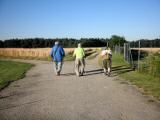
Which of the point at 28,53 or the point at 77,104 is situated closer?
the point at 77,104

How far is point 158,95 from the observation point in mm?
8703

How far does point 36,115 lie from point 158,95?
4441 mm

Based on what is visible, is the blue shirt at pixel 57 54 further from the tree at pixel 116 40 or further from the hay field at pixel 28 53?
the tree at pixel 116 40

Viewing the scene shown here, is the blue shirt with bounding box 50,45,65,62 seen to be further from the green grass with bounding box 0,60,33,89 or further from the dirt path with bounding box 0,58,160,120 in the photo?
the dirt path with bounding box 0,58,160,120

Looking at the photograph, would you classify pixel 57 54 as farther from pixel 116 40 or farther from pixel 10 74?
pixel 116 40

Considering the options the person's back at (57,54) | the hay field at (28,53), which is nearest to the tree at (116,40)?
the hay field at (28,53)

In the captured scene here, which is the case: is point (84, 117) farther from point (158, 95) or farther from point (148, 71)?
point (148, 71)

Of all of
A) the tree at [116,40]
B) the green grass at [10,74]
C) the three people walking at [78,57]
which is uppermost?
the tree at [116,40]

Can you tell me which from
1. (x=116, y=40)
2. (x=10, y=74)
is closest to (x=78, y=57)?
(x=10, y=74)

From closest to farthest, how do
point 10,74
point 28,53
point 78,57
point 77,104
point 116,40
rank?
point 77,104 → point 78,57 → point 10,74 → point 28,53 → point 116,40

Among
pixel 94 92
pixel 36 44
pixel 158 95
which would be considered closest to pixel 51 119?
pixel 94 92

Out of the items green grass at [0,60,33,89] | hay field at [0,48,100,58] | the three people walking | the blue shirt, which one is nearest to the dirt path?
green grass at [0,60,33,89]

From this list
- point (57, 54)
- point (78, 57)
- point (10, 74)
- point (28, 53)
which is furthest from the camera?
point (28, 53)

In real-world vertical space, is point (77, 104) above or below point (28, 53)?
above
